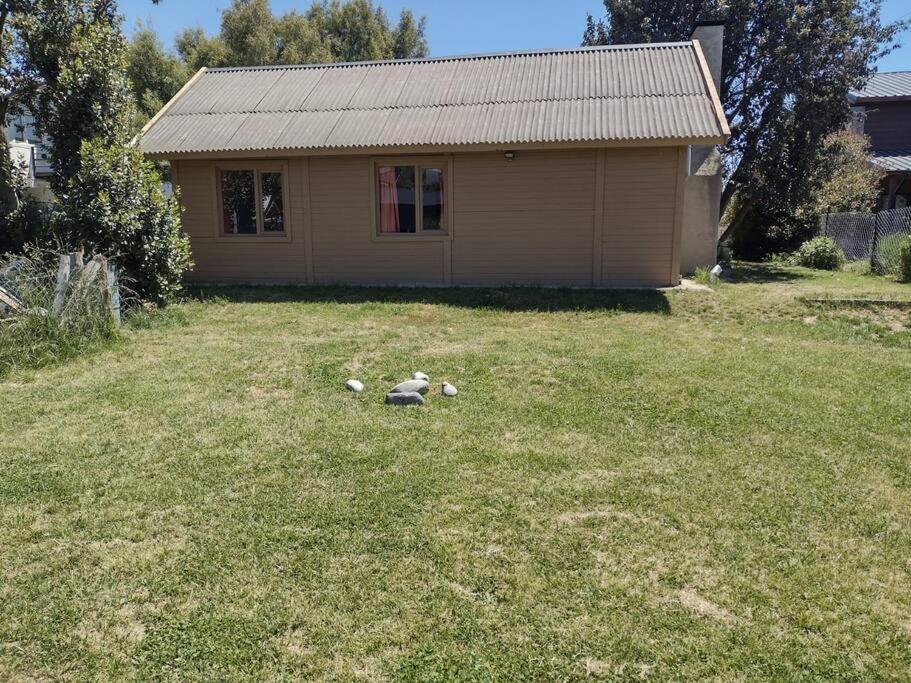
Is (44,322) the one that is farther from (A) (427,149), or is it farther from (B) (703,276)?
(B) (703,276)

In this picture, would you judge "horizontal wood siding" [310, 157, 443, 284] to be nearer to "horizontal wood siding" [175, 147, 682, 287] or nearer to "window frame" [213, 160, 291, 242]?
"horizontal wood siding" [175, 147, 682, 287]

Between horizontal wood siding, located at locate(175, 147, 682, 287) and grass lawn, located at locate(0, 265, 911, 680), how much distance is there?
416 cm

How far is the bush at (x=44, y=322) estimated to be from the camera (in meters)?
6.05

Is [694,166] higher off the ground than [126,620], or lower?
higher

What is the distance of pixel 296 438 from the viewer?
4316 mm

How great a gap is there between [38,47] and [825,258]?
15.4 metres

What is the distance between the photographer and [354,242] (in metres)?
10.9

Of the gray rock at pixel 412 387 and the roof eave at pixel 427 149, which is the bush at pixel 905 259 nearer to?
the roof eave at pixel 427 149

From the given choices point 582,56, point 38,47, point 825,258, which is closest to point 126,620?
point 38,47

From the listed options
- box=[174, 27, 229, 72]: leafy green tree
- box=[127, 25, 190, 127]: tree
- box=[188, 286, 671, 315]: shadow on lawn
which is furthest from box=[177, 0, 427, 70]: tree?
box=[188, 286, 671, 315]: shadow on lawn

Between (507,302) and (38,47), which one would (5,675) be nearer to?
(507,302)

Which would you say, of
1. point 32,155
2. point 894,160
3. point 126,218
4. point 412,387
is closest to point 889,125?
point 894,160

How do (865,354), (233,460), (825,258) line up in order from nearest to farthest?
1. (233,460)
2. (865,354)
3. (825,258)

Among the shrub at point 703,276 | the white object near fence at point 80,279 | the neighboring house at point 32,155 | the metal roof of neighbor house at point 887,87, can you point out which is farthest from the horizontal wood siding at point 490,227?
the metal roof of neighbor house at point 887,87
